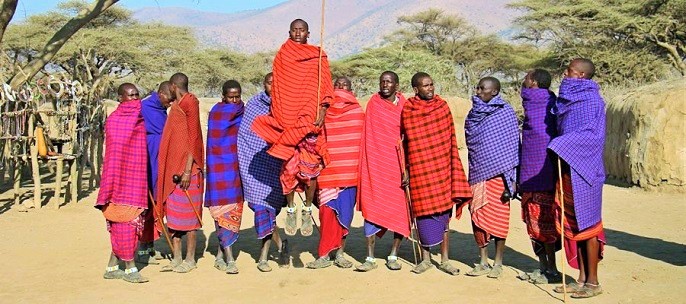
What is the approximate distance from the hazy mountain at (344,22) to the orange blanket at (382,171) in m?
112

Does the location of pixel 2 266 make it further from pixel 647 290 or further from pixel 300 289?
pixel 647 290

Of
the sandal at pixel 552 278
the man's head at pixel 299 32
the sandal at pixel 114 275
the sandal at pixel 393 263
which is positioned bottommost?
the sandal at pixel 114 275

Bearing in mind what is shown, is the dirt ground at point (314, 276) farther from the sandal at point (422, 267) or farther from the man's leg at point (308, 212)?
the man's leg at point (308, 212)

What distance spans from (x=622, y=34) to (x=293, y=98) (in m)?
21.8

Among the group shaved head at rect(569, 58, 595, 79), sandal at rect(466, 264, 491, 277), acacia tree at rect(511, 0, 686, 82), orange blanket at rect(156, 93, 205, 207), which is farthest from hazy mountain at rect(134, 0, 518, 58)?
shaved head at rect(569, 58, 595, 79)

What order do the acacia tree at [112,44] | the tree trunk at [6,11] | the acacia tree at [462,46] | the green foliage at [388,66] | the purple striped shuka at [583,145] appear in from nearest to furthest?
1. the purple striped shuka at [583,145]
2. the tree trunk at [6,11]
3. the acacia tree at [112,44]
4. the green foliage at [388,66]
5. the acacia tree at [462,46]

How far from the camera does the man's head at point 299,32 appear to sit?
670 centimetres

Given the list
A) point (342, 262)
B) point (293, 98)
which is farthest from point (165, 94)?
point (342, 262)

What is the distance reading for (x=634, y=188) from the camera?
12.4 meters

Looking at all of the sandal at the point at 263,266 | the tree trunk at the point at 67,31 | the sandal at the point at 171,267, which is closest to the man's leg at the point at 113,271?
the sandal at the point at 171,267

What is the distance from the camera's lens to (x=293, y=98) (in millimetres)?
6727

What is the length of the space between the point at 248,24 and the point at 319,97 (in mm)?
157665

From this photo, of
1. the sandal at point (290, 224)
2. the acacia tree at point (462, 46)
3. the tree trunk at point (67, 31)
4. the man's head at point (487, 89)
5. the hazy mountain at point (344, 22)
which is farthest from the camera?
the hazy mountain at point (344, 22)

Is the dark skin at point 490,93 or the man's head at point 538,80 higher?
the man's head at point 538,80
